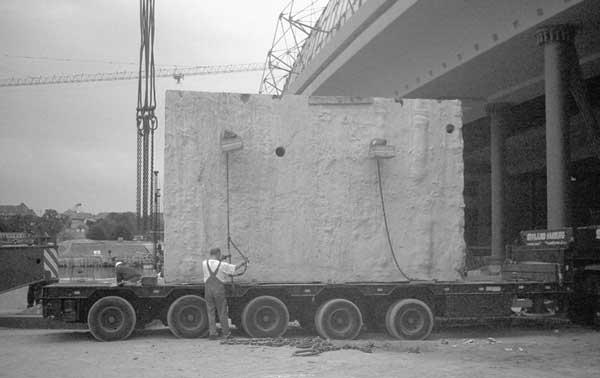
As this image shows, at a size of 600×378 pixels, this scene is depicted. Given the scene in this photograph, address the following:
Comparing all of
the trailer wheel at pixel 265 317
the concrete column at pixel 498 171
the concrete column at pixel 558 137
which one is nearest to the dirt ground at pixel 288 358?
the trailer wheel at pixel 265 317

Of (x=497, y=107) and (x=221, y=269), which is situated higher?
(x=497, y=107)

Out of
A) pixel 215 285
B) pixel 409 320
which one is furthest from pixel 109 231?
pixel 409 320

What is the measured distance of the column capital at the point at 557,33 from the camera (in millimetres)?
21719

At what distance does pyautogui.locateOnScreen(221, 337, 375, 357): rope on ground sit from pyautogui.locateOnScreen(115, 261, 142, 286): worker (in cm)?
227

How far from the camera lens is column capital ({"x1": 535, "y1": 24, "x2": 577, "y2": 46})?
71.3ft

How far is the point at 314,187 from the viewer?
43.7 ft

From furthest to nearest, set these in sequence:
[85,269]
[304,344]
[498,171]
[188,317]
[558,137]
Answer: [498,171] < [558,137] < [85,269] < [188,317] < [304,344]

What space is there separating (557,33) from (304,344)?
14964mm

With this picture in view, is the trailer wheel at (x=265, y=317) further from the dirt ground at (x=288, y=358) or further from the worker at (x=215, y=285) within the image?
the dirt ground at (x=288, y=358)

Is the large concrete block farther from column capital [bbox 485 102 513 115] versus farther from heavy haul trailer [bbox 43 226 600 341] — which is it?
column capital [bbox 485 102 513 115]

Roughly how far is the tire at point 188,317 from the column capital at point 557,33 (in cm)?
1502

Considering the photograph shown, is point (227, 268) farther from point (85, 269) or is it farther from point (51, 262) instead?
point (51, 262)

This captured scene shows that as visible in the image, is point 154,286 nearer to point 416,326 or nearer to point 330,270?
point 330,270

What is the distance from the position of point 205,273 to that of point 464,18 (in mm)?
14563
